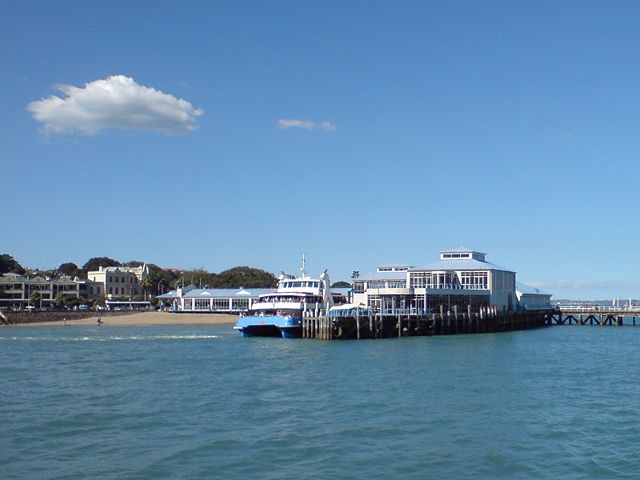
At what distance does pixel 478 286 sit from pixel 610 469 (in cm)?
A: 6654

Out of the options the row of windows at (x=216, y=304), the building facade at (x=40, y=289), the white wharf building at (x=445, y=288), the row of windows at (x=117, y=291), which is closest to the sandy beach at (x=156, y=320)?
the row of windows at (x=216, y=304)

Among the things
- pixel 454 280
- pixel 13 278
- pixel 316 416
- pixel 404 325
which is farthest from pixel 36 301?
pixel 316 416

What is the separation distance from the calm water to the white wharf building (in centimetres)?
2749

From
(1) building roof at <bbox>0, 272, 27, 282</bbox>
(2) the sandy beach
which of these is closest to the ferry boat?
(2) the sandy beach

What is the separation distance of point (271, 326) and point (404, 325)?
13083 mm

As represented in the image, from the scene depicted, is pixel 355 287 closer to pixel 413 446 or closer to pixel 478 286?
pixel 478 286

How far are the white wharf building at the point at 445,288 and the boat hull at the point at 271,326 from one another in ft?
38.8

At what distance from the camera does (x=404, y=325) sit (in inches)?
2837

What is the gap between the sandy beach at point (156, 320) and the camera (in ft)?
337

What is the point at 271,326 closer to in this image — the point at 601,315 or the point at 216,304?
the point at 601,315

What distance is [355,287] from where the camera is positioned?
335 ft

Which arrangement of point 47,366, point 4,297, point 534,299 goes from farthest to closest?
1. point 4,297
2. point 534,299
3. point 47,366

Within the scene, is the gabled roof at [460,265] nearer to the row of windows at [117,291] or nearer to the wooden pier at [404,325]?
the wooden pier at [404,325]

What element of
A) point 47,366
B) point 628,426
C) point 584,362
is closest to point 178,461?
point 628,426
